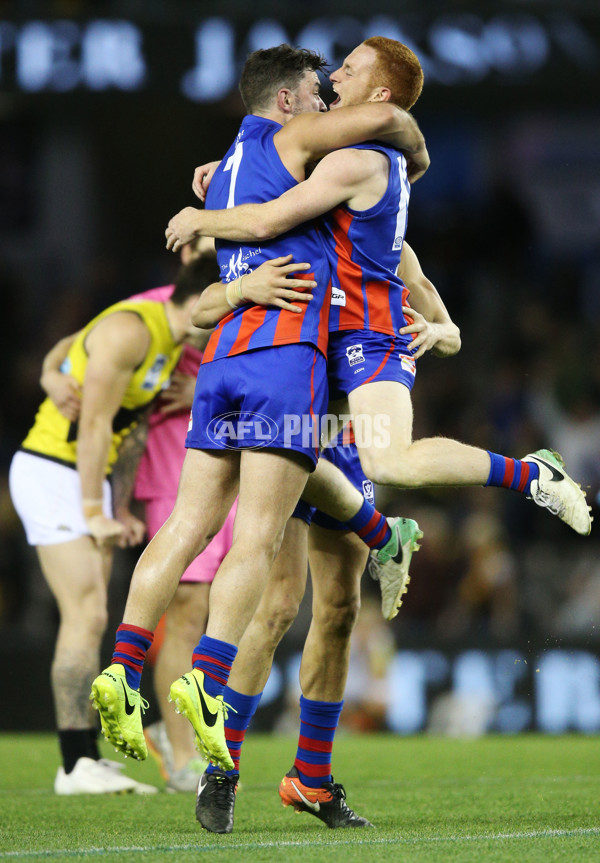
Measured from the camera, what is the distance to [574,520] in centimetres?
407

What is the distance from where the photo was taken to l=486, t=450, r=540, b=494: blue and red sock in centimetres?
398

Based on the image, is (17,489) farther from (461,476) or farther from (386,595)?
(461,476)

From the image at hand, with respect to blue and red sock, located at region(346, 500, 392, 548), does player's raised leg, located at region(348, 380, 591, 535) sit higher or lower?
higher

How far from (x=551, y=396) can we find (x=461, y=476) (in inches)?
291

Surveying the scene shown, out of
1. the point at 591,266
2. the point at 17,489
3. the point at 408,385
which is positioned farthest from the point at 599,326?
the point at 408,385

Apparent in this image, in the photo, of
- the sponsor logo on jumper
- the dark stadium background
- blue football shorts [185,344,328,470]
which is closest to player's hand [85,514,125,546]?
the sponsor logo on jumper

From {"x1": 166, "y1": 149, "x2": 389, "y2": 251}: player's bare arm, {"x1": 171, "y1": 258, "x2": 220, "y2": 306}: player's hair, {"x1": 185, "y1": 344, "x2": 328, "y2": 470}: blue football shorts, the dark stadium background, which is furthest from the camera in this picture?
the dark stadium background

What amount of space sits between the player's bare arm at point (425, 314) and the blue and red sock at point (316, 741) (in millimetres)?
1292

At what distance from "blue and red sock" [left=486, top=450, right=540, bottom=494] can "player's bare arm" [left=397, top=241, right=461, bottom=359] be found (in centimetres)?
49

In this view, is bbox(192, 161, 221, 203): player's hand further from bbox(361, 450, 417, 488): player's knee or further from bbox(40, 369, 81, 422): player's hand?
bbox(40, 369, 81, 422): player's hand

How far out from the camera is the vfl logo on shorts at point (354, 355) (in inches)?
157

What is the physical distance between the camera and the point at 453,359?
1239 centimetres

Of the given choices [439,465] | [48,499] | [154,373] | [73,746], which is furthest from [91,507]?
[439,465]

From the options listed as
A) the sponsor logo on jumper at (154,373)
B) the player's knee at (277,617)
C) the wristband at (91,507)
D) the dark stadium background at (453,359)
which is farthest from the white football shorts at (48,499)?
the dark stadium background at (453,359)
